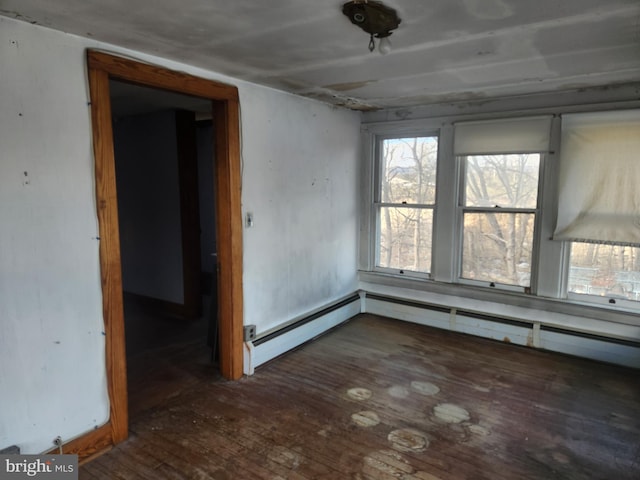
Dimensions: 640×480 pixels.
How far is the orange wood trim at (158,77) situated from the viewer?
7.72ft

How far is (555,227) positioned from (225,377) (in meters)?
3.19

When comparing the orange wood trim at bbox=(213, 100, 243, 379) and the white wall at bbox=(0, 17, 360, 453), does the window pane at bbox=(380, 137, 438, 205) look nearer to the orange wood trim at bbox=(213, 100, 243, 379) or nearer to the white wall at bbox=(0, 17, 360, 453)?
the orange wood trim at bbox=(213, 100, 243, 379)

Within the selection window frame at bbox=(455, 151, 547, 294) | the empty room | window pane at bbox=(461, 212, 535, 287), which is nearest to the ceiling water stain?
the empty room

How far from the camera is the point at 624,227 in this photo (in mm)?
3471

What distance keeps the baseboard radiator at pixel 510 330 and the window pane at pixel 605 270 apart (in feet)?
1.36

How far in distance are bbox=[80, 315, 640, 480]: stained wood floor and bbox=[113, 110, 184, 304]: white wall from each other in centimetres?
145

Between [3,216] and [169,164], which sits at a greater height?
[169,164]

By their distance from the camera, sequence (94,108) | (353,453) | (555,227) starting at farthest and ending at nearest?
(555,227)
(353,453)
(94,108)

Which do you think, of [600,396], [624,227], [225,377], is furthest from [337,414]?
[624,227]

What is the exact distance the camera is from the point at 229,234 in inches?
127

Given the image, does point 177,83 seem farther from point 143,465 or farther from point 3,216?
point 143,465

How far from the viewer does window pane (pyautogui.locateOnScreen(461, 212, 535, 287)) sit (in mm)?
4059

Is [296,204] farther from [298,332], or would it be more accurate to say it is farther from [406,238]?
[406,238]

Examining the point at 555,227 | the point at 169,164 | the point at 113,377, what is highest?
the point at 169,164
